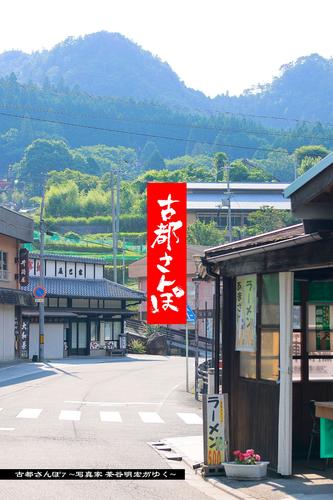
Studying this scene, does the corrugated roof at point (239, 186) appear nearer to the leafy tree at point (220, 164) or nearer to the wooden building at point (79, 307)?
the leafy tree at point (220, 164)

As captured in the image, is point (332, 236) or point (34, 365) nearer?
point (332, 236)

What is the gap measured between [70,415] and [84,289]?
43.3m

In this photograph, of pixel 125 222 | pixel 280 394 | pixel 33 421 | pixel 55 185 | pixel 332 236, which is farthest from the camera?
pixel 55 185

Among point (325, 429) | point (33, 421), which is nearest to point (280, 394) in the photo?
point (325, 429)

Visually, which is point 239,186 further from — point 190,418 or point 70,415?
point 70,415

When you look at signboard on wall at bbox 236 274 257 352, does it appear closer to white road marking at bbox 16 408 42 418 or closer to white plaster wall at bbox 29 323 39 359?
white road marking at bbox 16 408 42 418

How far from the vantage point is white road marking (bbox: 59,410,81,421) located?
981 inches

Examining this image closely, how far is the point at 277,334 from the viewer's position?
588 inches

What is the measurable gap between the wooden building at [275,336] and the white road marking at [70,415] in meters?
8.60

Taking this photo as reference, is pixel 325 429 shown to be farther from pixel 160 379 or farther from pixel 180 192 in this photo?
pixel 160 379

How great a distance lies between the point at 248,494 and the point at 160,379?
1138 inches

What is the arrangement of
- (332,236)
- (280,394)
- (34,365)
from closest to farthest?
(332,236) < (280,394) < (34,365)

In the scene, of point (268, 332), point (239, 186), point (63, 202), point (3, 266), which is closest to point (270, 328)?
point (268, 332)

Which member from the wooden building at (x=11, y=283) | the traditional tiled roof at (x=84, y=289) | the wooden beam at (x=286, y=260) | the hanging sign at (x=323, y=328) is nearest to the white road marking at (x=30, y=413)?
the wooden beam at (x=286, y=260)
